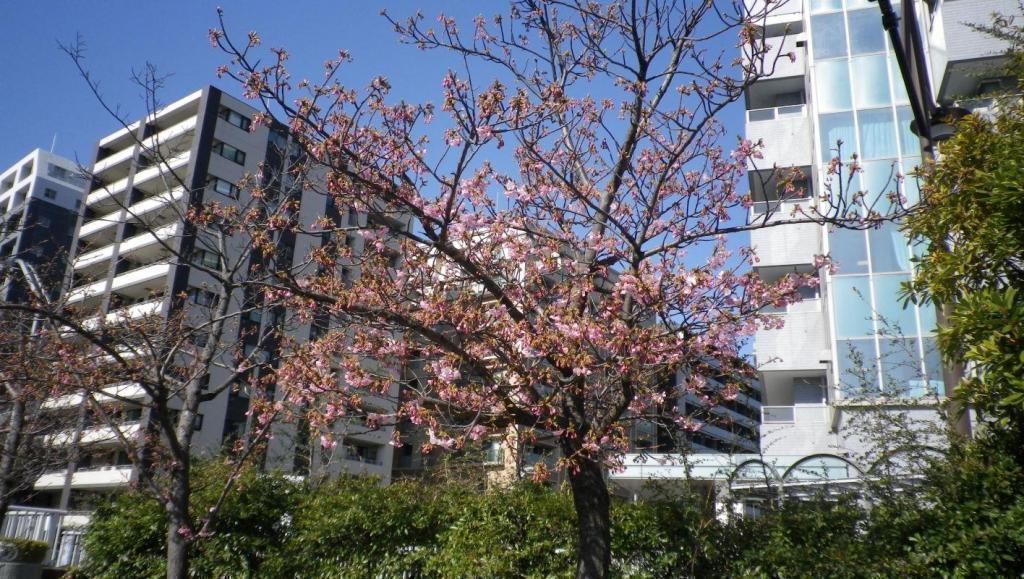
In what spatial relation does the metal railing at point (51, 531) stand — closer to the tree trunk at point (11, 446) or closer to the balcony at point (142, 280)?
the tree trunk at point (11, 446)

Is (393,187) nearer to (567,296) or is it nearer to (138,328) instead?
(567,296)

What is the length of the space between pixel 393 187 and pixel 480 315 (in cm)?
140

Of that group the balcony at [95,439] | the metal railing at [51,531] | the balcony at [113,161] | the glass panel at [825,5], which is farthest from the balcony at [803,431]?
the balcony at [113,161]

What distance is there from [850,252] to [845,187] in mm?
2345

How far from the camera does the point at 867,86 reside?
18.9 meters

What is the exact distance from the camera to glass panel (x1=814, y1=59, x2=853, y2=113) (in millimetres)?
18984

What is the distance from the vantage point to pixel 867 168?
18.0 m

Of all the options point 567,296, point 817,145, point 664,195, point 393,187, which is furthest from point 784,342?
point 393,187

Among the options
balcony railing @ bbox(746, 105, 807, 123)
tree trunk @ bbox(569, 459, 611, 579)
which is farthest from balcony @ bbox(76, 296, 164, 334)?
balcony railing @ bbox(746, 105, 807, 123)

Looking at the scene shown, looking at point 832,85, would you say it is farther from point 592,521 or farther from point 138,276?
point 138,276

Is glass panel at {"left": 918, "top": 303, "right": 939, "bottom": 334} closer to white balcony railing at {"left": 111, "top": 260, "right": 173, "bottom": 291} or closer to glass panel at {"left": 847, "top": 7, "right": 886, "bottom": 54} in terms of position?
glass panel at {"left": 847, "top": 7, "right": 886, "bottom": 54}

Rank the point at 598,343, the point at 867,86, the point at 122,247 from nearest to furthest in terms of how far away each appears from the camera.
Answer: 1. the point at 598,343
2. the point at 867,86
3. the point at 122,247

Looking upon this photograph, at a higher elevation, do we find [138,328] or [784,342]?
[784,342]

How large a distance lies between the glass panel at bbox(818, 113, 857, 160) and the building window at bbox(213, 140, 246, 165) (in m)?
29.9
